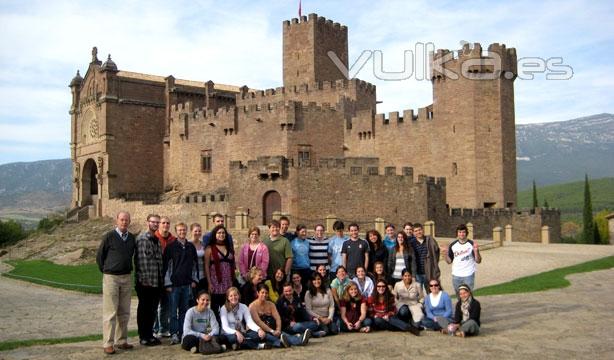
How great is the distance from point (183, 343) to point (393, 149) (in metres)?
29.1

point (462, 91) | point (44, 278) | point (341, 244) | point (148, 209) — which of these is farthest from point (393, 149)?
point (341, 244)

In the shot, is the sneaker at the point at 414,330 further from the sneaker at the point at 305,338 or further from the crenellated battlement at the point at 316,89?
the crenellated battlement at the point at 316,89

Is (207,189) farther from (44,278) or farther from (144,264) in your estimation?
(144,264)

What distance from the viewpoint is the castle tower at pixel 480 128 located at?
3472cm

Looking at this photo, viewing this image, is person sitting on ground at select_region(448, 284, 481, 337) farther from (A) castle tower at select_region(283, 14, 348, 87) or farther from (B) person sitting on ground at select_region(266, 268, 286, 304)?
(A) castle tower at select_region(283, 14, 348, 87)

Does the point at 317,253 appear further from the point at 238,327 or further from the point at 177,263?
the point at 177,263

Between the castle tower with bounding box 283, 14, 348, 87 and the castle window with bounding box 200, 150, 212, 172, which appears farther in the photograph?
the castle tower with bounding box 283, 14, 348, 87

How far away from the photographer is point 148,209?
38031 mm

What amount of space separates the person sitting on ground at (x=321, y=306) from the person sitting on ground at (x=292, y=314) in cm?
12

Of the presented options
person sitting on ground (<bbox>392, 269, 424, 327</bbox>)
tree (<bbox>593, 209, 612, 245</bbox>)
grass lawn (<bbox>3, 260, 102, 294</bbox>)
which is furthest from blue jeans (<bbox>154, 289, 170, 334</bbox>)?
tree (<bbox>593, 209, 612, 245</bbox>)

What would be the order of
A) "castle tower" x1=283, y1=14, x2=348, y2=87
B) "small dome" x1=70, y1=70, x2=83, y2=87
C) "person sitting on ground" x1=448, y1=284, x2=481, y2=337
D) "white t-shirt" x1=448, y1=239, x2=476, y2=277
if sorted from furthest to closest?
1. "small dome" x1=70, y1=70, x2=83, y2=87
2. "castle tower" x1=283, y1=14, x2=348, y2=87
3. "white t-shirt" x1=448, y1=239, x2=476, y2=277
4. "person sitting on ground" x1=448, y1=284, x2=481, y2=337

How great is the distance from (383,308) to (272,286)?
74.7 inches

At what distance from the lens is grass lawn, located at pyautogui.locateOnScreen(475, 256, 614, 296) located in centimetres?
1593

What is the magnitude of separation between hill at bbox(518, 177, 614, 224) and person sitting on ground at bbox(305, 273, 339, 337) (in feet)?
267
